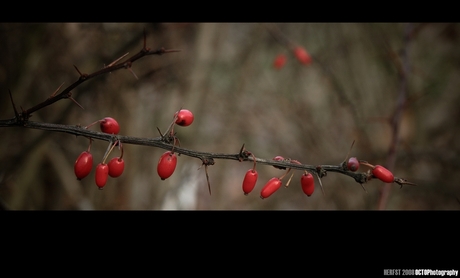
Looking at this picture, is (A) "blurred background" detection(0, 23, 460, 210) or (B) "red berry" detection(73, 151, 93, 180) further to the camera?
(A) "blurred background" detection(0, 23, 460, 210)

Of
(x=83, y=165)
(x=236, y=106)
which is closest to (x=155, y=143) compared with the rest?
(x=83, y=165)

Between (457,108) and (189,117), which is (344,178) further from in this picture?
(189,117)

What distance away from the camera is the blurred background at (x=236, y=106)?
3.46 meters

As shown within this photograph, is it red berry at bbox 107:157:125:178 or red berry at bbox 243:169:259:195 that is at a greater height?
red berry at bbox 243:169:259:195

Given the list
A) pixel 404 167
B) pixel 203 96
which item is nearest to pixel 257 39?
pixel 203 96

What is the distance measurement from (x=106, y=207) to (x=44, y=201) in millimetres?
696

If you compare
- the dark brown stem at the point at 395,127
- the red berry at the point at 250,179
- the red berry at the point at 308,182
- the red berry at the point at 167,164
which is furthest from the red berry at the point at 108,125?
the dark brown stem at the point at 395,127

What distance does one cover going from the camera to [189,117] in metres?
1.53

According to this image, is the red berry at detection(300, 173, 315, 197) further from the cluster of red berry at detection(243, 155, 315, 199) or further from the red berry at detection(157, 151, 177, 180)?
the red berry at detection(157, 151, 177, 180)

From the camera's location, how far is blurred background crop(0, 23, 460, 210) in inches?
136

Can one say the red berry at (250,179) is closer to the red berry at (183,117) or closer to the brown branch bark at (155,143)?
the brown branch bark at (155,143)

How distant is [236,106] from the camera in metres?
6.18

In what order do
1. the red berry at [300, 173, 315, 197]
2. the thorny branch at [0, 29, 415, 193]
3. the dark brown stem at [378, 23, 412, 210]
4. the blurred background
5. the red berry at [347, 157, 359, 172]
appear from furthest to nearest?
the blurred background → the dark brown stem at [378, 23, 412, 210] → the red berry at [300, 173, 315, 197] → the red berry at [347, 157, 359, 172] → the thorny branch at [0, 29, 415, 193]

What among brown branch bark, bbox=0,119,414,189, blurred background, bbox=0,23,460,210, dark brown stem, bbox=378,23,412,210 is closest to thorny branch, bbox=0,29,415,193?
brown branch bark, bbox=0,119,414,189
